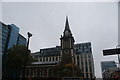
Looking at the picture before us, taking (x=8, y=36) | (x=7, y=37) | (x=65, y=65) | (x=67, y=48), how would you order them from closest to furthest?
(x=65, y=65) → (x=67, y=48) → (x=7, y=37) → (x=8, y=36)

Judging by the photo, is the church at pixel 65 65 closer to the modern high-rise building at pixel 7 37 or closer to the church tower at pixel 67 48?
the church tower at pixel 67 48

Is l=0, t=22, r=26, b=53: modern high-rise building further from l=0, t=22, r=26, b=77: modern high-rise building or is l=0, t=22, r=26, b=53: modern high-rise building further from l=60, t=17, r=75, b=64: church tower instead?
l=60, t=17, r=75, b=64: church tower

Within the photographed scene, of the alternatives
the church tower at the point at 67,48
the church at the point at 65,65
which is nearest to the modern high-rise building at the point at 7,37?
the church at the point at 65,65

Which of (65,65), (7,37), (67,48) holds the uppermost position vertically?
(7,37)

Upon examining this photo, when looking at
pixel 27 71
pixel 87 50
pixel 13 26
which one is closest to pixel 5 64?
pixel 27 71

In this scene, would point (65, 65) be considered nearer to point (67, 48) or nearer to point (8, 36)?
point (67, 48)

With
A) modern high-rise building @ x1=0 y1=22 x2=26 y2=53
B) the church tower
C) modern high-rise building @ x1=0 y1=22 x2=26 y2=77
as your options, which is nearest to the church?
the church tower

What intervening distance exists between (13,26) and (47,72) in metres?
43.0

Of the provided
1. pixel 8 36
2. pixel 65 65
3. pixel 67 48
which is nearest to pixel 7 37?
pixel 8 36

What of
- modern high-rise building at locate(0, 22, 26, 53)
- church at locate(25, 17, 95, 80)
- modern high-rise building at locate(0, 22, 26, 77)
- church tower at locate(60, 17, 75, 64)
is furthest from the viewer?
modern high-rise building at locate(0, 22, 26, 53)

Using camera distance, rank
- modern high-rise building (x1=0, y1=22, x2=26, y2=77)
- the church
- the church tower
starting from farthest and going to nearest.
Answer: modern high-rise building (x1=0, y1=22, x2=26, y2=77) → the church tower → the church

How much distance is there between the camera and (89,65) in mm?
84375

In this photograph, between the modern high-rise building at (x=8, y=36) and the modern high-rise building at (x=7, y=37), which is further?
the modern high-rise building at (x=8, y=36)

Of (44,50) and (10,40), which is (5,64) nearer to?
(10,40)
